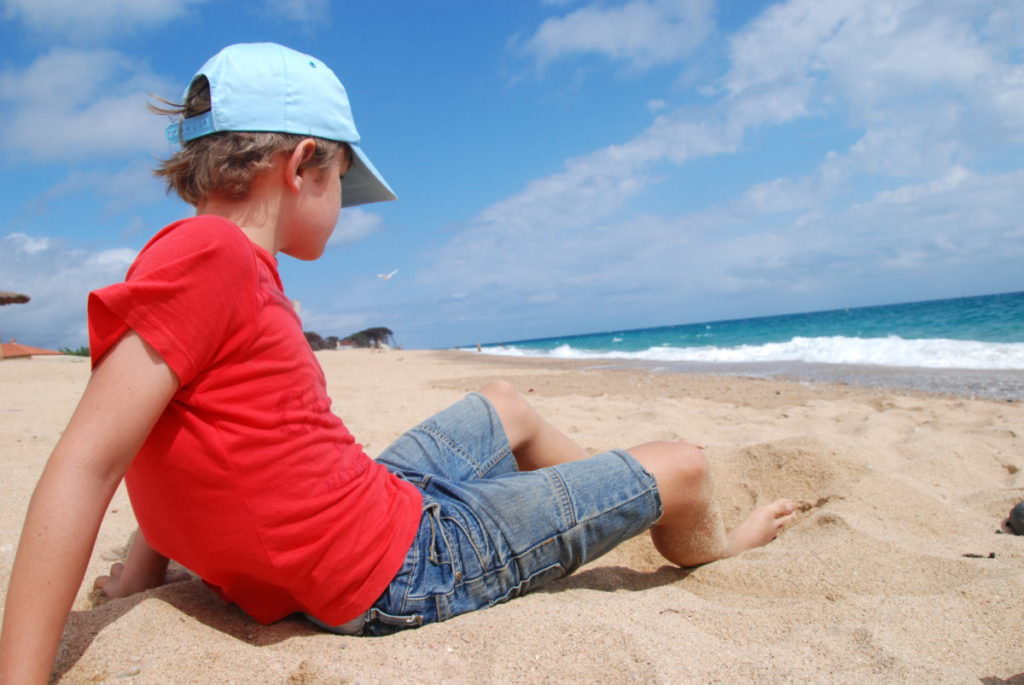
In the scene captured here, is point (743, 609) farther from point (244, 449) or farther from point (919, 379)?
point (919, 379)

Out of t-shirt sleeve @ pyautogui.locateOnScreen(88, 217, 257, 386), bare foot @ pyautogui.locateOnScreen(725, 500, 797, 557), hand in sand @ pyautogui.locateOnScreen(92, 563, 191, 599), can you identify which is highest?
t-shirt sleeve @ pyautogui.locateOnScreen(88, 217, 257, 386)

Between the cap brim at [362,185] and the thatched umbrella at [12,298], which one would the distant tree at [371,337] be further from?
the cap brim at [362,185]

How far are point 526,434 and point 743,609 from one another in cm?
85

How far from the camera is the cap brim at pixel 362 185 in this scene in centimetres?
172

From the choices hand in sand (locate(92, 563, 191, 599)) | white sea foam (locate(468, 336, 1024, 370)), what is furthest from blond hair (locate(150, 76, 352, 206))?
white sea foam (locate(468, 336, 1024, 370))

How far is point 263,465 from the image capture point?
4.18ft

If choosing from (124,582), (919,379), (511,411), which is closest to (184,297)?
(124,582)

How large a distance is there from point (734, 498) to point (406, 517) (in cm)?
183

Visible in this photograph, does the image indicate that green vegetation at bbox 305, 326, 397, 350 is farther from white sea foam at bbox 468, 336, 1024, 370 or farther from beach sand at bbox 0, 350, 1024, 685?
beach sand at bbox 0, 350, 1024, 685

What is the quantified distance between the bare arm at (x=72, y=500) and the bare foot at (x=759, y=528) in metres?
1.76

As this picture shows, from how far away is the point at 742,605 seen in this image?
1760 mm

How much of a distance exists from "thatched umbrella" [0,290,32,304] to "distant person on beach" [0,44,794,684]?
433 inches

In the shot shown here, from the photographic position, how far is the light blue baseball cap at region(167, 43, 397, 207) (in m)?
1.45

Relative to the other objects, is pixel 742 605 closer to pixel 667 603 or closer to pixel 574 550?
pixel 667 603
